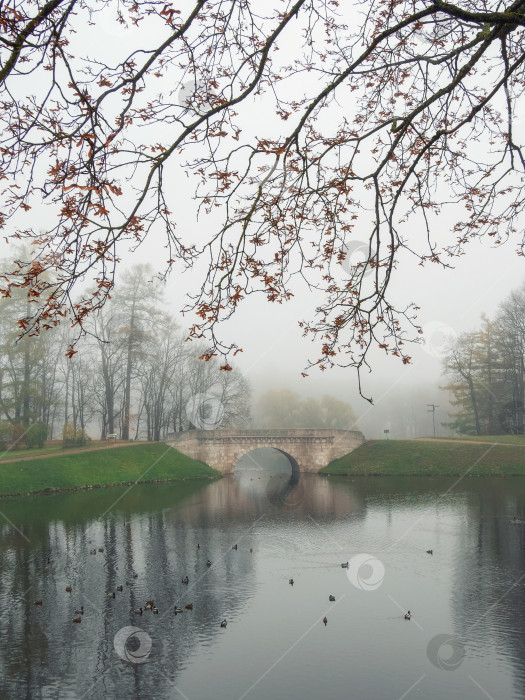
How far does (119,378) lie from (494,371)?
3725cm

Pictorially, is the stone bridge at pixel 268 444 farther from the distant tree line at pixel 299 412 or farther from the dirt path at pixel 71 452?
the distant tree line at pixel 299 412

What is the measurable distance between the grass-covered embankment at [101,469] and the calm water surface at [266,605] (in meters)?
7.21

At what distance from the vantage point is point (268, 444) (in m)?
55.8

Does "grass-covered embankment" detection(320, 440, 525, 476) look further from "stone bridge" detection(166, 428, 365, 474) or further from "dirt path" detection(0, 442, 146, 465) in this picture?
"dirt path" detection(0, 442, 146, 465)

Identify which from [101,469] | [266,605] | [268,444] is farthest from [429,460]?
[266,605]

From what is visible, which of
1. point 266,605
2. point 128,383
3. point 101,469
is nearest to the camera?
point 266,605

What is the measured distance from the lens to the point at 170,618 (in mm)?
14656

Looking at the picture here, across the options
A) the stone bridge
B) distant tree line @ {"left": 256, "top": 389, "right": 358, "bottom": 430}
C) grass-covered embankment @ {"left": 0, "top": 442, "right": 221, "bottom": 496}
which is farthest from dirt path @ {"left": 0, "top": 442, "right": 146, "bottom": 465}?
distant tree line @ {"left": 256, "top": 389, "right": 358, "bottom": 430}

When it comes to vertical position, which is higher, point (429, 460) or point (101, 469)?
point (101, 469)

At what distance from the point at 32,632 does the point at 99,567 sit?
5.74 metres

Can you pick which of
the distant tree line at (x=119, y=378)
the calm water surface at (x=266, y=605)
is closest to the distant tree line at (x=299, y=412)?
the distant tree line at (x=119, y=378)

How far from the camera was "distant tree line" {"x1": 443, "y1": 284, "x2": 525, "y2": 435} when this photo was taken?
Answer: 58.8 metres

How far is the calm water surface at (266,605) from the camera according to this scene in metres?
11.4

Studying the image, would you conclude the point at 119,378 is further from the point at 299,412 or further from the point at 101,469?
the point at 299,412
